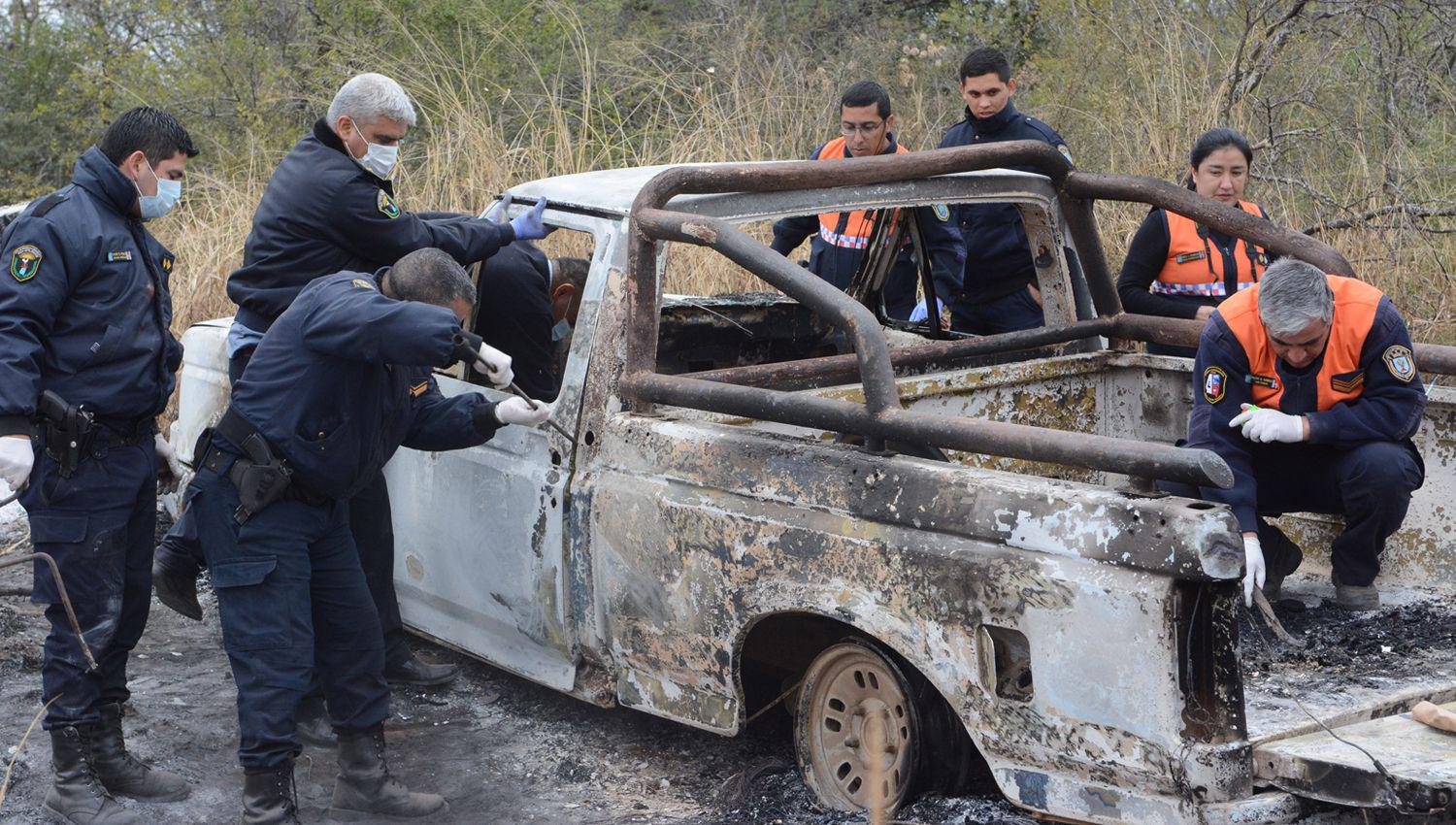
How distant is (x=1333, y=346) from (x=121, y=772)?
3.38 metres

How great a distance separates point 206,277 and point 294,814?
18.9ft

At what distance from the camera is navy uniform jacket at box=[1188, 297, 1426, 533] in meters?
3.88

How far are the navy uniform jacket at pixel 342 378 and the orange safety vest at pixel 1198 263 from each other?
2.53 m

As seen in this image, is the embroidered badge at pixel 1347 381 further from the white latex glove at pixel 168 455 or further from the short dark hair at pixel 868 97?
the white latex glove at pixel 168 455

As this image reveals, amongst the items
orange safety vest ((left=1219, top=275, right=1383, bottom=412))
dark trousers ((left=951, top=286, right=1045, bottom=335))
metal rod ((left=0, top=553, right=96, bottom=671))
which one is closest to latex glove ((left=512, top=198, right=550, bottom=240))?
metal rod ((left=0, top=553, right=96, bottom=671))

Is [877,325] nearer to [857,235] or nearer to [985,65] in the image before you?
[857,235]

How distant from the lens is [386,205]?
4309 millimetres

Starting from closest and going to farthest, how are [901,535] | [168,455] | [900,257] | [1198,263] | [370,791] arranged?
[901,535], [370,791], [168,455], [1198,263], [900,257]

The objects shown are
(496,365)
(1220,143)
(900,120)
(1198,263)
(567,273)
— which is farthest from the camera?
(900,120)

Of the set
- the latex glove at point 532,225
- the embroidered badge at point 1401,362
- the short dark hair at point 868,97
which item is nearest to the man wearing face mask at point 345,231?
the latex glove at point 532,225

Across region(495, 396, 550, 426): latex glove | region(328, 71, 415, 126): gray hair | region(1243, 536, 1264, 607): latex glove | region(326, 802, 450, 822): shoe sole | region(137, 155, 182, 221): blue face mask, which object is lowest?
region(326, 802, 450, 822): shoe sole

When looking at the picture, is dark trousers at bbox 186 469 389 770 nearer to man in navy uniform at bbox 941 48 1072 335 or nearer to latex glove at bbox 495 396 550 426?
latex glove at bbox 495 396 550 426

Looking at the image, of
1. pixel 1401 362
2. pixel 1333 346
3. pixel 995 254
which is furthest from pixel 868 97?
pixel 1401 362

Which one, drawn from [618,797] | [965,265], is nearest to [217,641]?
[618,797]
